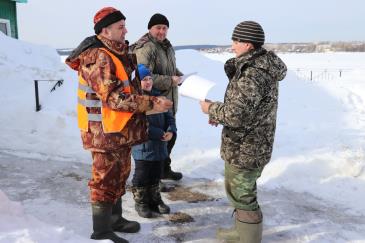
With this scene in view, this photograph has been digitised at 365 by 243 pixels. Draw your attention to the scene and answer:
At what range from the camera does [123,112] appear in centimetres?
324

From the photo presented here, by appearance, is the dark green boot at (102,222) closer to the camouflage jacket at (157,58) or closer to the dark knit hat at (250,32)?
the camouflage jacket at (157,58)

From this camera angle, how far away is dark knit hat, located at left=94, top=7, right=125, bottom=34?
3227mm

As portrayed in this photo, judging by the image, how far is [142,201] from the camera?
4285 mm

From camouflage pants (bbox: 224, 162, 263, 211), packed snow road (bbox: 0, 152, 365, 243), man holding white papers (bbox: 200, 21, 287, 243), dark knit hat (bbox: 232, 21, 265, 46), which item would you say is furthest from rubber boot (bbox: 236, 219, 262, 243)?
dark knit hat (bbox: 232, 21, 265, 46)

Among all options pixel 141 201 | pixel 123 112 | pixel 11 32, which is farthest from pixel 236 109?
pixel 11 32

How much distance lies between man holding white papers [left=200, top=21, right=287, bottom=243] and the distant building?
50.7ft

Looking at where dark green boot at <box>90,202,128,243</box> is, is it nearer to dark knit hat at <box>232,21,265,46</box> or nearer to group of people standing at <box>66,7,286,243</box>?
group of people standing at <box>66,7,286,243</box>

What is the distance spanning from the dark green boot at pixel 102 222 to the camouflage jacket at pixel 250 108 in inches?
43.6

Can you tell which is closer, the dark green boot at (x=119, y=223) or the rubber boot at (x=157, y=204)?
Result: the dark green boot at (x=119, y=223)

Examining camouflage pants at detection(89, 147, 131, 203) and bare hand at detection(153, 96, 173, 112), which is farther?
camouflage pants at detection(89, 147, 131, 203)

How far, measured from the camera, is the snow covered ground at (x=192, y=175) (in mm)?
3947

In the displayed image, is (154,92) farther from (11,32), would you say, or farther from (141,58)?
(11,32)

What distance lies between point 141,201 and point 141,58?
1511mm

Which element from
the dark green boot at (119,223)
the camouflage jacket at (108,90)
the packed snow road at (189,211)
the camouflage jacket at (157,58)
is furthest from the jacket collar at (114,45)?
the packed snow road at (189,211)
